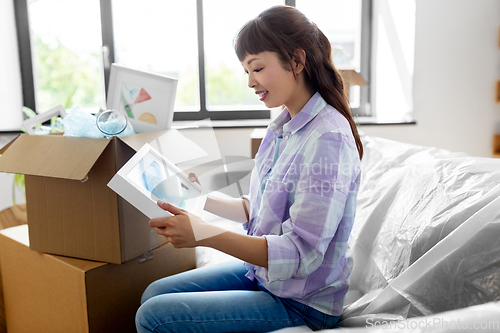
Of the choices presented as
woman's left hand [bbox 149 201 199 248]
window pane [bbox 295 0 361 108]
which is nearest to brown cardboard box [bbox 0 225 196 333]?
woman's left hand [bbox 149 201 199 248]

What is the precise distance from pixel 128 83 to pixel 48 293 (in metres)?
0.62

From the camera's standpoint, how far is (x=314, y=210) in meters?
0.65

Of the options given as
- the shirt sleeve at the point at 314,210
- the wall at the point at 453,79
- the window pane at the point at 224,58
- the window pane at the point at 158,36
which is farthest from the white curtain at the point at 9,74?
the shirt sleeve at the point at 314,210

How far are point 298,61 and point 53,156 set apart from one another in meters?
0.62

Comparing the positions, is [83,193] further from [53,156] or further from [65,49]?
[65,49]

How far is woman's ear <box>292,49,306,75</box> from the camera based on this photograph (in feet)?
2.45

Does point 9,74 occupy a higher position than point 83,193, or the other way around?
point 9,74

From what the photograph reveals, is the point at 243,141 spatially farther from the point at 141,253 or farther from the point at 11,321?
the point at 11,321

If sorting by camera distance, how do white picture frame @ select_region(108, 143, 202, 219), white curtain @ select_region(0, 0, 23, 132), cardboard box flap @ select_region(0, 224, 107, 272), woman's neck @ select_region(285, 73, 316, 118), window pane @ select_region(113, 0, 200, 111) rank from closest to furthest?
white picture frame @ select_region(108, 143, 202, 219) < woman's neck @ select_region(285, 73, 316, 118) < cardboard box flap @ select_region(0, 224, 107, 272) < white curtain @ select_region(0, 0, 23, 132) < window pane @ select_region(113, 0, 200, 111)

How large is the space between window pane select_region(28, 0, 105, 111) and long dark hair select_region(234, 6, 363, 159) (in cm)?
177

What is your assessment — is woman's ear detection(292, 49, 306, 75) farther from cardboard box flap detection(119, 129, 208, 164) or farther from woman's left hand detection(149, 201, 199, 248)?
woman's left hand detection(149, 201, 199, 248)

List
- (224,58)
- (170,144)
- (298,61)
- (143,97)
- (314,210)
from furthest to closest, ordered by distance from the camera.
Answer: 1. (224,58)
2. (143,97)
3. (170,144)
4. (298,61)
5. (314,210)

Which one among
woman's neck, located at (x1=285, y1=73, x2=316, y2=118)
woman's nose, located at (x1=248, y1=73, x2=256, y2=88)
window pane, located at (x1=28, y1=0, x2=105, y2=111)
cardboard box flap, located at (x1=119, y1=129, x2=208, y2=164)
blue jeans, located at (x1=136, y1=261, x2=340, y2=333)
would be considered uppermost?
window pane, located at (x1=28, y1=0, x2=105, y2=111)

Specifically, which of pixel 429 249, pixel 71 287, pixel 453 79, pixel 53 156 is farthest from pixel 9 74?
pixel 453 79
